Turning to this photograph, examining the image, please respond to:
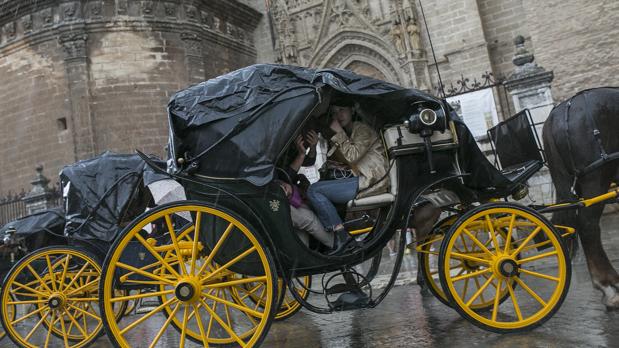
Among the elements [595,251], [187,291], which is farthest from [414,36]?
[187,291]

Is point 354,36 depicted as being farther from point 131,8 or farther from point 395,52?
point 131,8

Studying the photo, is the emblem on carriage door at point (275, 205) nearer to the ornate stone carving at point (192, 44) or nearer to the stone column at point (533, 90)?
the stone column at point (533, 90)

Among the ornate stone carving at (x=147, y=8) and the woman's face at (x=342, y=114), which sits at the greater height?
the ornate stone carving at (x=147, y=8)

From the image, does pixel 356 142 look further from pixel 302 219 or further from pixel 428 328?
pixel 428 328

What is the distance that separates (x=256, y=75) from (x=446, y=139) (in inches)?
56.9

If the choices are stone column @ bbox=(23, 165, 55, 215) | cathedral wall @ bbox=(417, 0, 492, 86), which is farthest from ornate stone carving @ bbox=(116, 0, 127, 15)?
cathedral wall @ bbox=(417, 0, 492, 86)

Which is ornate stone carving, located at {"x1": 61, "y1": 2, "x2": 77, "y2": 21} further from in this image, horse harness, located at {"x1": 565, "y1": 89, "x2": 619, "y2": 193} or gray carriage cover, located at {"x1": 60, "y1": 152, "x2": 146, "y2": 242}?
horse harness, located at {"x1": 565, "y1": 89, "x2": 619, "y2": 193}

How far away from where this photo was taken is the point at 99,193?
5633mm

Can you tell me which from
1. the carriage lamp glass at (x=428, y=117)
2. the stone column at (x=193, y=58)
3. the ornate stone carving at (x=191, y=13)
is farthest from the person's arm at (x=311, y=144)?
the ornate stone carving at (x=191, y=13)

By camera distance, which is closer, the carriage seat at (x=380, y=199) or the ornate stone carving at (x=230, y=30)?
the carriage seat at (x=380, y=199)

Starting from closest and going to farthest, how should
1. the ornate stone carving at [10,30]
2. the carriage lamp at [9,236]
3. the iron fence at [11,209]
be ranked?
the carriage lamp at [9,236] → the iron fence at [11,209] → the ornate stone carving at [10,30]

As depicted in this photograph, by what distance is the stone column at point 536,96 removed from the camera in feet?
30.2

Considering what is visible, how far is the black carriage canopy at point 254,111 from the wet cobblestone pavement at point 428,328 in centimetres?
122

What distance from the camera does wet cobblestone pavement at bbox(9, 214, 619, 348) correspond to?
3.17 metres
